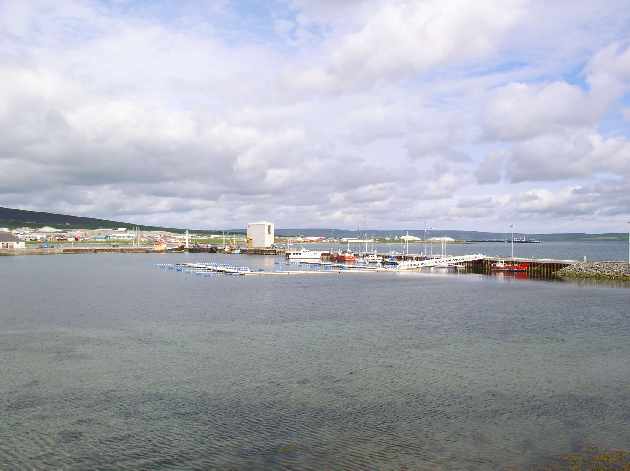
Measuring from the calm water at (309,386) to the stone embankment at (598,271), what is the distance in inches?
1211

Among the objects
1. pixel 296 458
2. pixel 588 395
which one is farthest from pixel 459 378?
pixel 296 458

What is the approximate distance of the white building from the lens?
178375 mm

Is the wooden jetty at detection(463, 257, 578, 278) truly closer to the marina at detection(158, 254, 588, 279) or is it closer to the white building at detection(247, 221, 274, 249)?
the marina at detection(158, 254, 588, 279)

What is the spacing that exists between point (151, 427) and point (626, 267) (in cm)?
7491

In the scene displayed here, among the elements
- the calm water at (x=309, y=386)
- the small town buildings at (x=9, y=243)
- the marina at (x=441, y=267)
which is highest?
the small town buildings at (x=9, y=243)

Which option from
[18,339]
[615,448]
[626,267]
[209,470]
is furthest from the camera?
[626,267]

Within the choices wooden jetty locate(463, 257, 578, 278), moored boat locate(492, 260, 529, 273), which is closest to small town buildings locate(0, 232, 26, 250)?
wooden jetty locate(463, 257, 578, 278)

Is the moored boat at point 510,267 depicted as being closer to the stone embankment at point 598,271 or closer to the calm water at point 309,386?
the stone embankment at point 598,271

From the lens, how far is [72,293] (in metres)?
56.5

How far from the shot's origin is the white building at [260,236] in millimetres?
178375

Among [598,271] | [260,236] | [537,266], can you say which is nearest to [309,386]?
[598,271]

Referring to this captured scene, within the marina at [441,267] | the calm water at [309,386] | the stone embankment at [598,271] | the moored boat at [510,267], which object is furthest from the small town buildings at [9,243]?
the stone embankment at [598,271]

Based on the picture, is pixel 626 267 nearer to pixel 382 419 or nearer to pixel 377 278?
pixel 377 278

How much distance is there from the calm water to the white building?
434 feet
